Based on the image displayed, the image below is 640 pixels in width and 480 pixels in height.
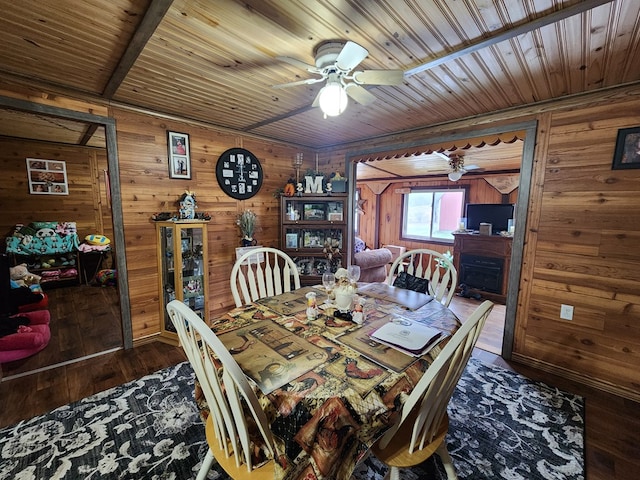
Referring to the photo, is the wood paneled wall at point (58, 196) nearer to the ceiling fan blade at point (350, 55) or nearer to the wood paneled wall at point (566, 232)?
the wood paneled wall at point (566, 232)

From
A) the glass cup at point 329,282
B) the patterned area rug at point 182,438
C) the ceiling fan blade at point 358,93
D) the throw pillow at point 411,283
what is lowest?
the patterned area rug at point 182,438

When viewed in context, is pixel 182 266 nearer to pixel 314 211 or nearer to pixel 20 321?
pixel 20 321

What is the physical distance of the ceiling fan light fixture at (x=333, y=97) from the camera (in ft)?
5.22

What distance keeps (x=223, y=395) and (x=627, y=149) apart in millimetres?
3087

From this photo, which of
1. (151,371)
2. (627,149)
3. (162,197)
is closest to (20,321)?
(151,371)

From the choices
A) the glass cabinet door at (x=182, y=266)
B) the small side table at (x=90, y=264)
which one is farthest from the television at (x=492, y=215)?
the small side table at (x=90, y=264)

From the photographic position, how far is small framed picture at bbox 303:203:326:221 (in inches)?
151

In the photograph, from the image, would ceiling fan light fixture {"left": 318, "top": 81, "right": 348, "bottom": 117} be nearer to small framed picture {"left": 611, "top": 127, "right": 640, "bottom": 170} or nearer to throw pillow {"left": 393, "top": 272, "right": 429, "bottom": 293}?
throw pillow {"left": 393, "top": 272, "right": 429, "bottom": 293}

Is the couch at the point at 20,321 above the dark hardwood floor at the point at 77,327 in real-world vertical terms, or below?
above

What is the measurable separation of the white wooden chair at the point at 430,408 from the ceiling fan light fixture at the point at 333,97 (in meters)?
1.30

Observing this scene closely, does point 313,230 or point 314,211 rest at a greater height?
point 314,211

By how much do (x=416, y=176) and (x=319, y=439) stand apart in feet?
21.6

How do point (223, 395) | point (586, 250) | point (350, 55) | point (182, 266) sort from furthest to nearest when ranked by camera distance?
1. point (182, 266)
2. point (586, 250)
3. point (350, 55)
4. point (223, 395)

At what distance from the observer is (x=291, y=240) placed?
3.74 metres
